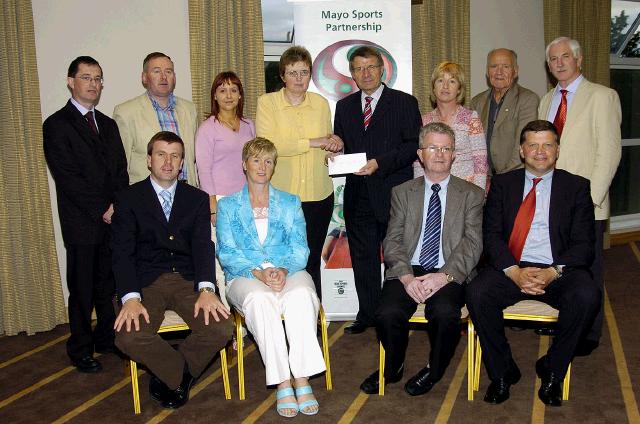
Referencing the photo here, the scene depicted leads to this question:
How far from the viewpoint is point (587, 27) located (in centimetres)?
693

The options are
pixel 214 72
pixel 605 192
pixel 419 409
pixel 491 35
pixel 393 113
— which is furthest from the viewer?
pixel 491 35

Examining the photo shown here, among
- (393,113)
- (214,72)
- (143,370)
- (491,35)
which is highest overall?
(491,35)

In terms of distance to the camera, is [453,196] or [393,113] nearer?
[453,196]

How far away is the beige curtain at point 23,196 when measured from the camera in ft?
14.8

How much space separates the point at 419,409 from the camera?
3.30 metres

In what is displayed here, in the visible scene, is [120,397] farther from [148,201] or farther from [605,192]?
[605,192]

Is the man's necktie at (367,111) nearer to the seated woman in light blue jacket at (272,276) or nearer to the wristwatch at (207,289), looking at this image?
the seated woman in light blue jacket at (272,276)

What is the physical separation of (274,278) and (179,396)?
0.81 metres

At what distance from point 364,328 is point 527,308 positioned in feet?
4.73

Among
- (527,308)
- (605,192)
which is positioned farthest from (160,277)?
(605,192)

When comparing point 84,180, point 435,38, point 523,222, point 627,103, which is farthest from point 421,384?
point 627,103

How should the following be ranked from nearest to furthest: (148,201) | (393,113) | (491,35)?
1. (148,201)
2. (393,113)
3. (491,35)

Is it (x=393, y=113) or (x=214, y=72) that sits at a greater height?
(x=214, y=72)

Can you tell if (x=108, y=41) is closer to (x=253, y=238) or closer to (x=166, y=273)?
(x=166, y=273)
